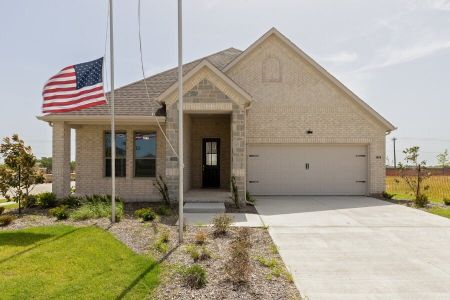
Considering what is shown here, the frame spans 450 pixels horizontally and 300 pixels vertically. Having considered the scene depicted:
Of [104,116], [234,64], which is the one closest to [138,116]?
[104,116]

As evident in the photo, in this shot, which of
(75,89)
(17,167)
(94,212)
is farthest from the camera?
(17,167)

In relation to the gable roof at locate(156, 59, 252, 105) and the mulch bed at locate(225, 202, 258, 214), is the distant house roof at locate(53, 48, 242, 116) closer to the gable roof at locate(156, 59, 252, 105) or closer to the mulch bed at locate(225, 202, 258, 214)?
the gable roof at locate(156, 59, 252, 105)

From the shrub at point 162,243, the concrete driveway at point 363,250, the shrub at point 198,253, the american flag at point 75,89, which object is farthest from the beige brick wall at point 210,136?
the shrub at point 198,253

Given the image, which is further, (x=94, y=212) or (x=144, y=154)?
(x=144, y=154)

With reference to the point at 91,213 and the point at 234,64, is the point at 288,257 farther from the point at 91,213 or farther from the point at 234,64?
the point at 234,64

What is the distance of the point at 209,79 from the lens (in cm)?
1205

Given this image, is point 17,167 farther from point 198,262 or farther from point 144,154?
point 198,262

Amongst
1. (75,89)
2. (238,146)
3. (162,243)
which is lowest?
(162,243)

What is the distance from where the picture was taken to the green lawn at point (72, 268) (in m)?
4.74

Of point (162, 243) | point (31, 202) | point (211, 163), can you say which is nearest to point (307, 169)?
point (211, 163)

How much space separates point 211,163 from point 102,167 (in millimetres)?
5265

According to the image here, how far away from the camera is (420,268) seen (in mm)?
5820

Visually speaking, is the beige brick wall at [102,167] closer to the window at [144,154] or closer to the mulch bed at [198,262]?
the window at [144,154]

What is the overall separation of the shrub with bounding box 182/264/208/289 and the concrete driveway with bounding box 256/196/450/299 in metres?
1.49
